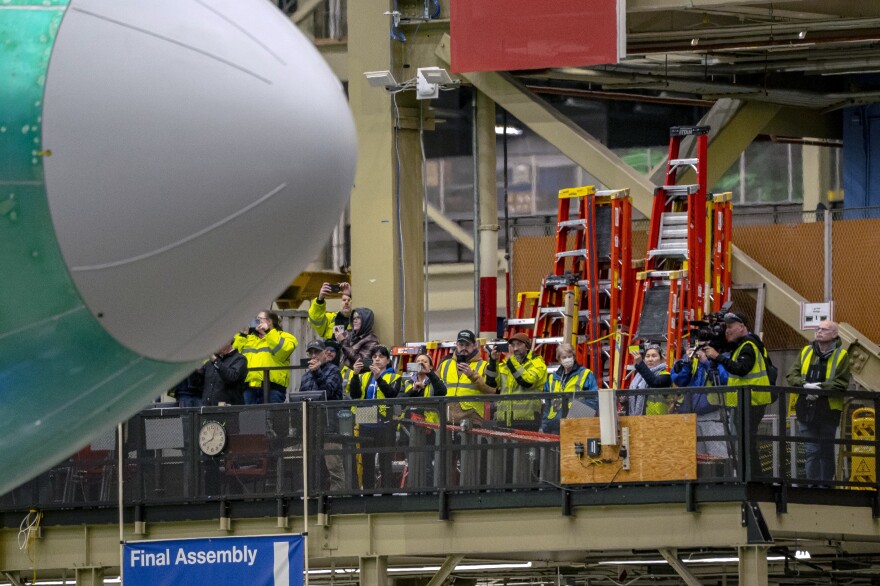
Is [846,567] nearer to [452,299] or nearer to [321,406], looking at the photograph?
[321,406]

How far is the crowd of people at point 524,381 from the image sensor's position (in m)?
15.5

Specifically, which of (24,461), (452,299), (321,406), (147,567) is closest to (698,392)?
(321,406)

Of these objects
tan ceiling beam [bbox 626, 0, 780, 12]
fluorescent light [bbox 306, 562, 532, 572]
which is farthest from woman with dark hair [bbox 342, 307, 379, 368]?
tan ceiling beam [bbox 626, 0, 780, 12]

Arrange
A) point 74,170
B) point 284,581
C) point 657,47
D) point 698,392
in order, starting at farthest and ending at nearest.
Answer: point 657,47 → point 284,581 → point 698,392 → point 74,170

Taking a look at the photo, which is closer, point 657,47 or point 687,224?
point 687,224

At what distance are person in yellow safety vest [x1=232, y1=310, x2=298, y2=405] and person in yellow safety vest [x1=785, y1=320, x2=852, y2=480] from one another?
5283 millimetres

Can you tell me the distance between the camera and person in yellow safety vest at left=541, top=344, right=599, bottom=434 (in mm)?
Result: 15758

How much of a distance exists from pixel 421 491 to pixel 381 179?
17.8 ft

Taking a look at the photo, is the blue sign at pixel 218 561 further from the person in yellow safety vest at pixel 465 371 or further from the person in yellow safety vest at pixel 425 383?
the person in yellow safety vest at pixel 465 371

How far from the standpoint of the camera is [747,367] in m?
15.5

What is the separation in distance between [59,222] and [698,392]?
11.6 m

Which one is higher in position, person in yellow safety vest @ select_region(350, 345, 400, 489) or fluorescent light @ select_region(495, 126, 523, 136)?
fluorescent light @ select_region(495, 126, 523, 136)

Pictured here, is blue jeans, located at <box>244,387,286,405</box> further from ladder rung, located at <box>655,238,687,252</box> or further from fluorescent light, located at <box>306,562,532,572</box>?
ladder rung, located at <box>655,238,687,252</box>

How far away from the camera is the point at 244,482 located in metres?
17.0
